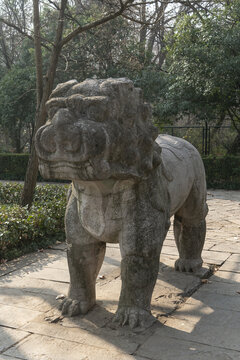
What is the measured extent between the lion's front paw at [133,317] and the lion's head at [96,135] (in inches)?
43.6

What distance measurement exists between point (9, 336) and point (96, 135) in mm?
1735

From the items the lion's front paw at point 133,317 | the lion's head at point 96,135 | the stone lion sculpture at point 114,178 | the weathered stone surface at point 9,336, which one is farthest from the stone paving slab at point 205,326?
the lion's head at point 96,135

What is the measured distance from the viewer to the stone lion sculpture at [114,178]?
2822 mm

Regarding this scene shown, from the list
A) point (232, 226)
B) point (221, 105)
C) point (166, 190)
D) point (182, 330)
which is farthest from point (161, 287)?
point (221, 105)

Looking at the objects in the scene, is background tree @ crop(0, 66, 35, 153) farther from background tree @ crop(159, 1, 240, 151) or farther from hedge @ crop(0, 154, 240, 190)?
hedge @ crop(0, 154, 240, 190)

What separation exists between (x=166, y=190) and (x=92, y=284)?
40.4 inches

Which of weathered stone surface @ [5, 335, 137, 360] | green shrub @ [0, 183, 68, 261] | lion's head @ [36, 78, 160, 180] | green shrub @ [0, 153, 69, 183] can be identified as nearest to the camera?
lion's head @ [36, 78, 160, 180]

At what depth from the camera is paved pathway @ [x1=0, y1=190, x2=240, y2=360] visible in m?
3.15

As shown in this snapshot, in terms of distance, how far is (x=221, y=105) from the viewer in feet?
48.1

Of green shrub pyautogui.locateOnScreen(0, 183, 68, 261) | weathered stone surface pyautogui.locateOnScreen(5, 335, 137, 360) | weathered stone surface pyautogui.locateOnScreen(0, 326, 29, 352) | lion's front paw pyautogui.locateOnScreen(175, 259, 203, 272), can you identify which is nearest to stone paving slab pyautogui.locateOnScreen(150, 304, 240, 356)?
weathered stone surface pyautogui.locateOnScreen(5, 335, 137, 360)

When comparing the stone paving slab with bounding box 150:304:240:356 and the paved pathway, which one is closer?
the paved pathway

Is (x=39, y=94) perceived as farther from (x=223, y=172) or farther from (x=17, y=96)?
(x=17, y=96)

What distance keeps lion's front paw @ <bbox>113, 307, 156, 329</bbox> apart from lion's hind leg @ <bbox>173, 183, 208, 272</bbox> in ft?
4.65

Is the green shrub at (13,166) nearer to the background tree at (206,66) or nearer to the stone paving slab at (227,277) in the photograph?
the background tree at (206,66)
